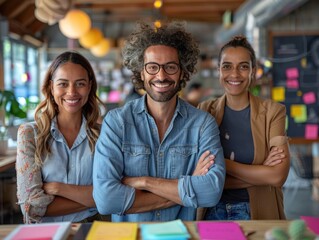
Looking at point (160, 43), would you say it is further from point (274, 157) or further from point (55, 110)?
point (274, 157)

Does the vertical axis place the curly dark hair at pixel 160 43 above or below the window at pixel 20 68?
below

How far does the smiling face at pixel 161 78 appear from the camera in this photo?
79.0 inches

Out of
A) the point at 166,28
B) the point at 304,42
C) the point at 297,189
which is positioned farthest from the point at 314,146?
the point at 166,28

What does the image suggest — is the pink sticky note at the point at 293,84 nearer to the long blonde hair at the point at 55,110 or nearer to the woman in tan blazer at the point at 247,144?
the woman in tan blazer at the point at 247,144

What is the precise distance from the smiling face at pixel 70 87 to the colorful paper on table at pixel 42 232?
788 mm

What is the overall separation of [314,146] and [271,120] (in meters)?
4.77

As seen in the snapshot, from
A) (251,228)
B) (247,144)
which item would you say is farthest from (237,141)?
(251,228)

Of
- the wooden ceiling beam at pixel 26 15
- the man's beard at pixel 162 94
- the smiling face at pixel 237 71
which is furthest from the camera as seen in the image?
the wooden ceiling beam at pixel 26 15

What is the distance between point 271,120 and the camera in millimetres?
2322

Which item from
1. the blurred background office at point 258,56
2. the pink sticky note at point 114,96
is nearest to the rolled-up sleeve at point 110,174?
the blurred background office at point 258,56

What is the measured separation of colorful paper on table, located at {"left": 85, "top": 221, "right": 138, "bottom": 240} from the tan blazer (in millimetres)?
825

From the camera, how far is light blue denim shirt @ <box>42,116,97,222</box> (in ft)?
7.06

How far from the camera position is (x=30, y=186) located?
207 centimetres

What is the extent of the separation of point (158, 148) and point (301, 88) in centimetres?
517
